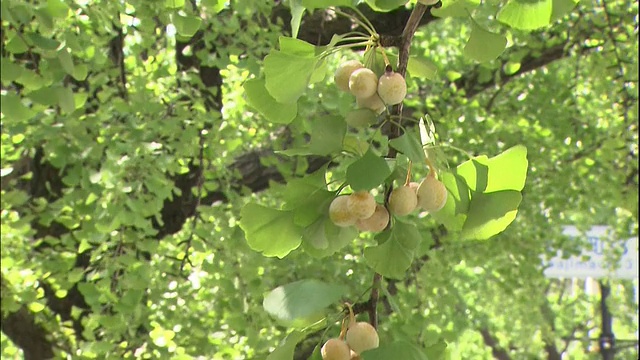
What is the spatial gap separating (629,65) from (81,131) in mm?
1480

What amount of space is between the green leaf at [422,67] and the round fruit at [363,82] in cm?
8

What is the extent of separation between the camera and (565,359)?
562 centimetres

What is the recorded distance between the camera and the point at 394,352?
Result: 39cm

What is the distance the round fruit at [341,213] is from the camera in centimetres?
39

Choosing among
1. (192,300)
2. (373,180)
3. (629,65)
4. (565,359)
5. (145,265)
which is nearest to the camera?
(373,180)

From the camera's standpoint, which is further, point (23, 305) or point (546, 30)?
point (546, 30)

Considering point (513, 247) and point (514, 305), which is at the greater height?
point (513, 247)

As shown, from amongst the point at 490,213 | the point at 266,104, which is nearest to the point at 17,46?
the point at 266,104

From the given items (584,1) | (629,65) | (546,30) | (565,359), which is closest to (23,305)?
(584,1)

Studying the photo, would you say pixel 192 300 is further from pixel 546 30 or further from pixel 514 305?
pixel 514 305

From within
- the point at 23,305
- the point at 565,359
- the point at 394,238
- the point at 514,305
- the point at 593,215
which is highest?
the point at 394,238

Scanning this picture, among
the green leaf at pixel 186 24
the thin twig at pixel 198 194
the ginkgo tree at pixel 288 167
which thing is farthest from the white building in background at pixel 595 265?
the green leaf at pixel 186 24

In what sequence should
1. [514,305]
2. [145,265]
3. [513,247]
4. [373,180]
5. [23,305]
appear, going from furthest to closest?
[514,305] < [513,247] < [23,305] < [145,265] < [373,180]

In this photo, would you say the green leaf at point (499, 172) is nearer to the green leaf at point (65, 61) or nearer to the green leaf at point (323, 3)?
the green leaf at point (323, 3)
